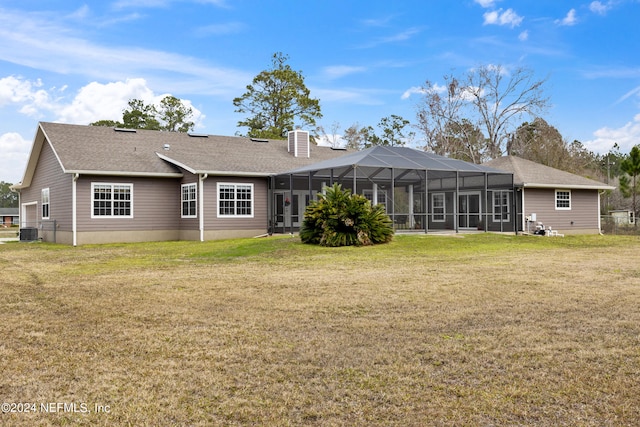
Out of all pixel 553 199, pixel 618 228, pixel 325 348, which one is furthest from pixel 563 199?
pixel 325 348

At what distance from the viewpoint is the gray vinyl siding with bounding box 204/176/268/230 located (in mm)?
22562

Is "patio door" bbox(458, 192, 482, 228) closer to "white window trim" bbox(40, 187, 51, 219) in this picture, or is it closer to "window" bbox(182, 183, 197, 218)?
"window" bbox(182, 183, 197, 218)

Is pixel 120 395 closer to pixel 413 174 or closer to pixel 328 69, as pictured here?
pixel 413 174

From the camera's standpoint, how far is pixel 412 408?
3945 mm

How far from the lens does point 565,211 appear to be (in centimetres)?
2719

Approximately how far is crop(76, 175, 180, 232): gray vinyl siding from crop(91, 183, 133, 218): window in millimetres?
147

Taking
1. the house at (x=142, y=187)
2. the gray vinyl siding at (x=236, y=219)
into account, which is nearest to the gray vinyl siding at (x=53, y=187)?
the house at (x=142, y=187)

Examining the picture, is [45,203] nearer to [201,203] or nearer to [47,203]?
[47,203]

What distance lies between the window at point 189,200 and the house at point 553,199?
534 inches

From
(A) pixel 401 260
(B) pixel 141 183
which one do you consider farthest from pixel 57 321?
(B) pixel 141 183

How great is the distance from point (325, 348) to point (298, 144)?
74.2ft

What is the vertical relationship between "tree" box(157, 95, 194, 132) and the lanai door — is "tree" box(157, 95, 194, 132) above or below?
above

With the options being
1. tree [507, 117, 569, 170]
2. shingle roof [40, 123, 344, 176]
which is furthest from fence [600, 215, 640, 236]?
shingle roof [40, 123, 344, 176]

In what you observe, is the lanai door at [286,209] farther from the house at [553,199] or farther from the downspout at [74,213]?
the house at [553,199]
